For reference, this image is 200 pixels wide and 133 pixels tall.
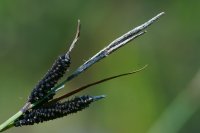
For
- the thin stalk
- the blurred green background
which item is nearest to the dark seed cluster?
the thin stalk

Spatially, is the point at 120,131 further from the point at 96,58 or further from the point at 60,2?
the point at 96,58

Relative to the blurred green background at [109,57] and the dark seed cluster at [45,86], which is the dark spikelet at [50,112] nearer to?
the dark seed cluster at [45,86]

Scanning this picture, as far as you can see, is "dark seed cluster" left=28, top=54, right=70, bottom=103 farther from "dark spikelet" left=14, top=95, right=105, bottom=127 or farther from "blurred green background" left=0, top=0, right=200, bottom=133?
"blurred green background" left=0, top=0, right=200, bottom=133

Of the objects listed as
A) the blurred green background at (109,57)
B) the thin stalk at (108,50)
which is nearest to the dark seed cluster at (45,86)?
the thin stalk at (108,50)

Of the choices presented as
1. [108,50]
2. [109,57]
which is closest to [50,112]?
[108,50]

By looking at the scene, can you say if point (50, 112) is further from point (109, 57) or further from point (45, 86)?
point (109, 57)

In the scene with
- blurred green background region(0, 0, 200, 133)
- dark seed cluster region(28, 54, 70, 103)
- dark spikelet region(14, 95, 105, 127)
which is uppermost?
blurred green background region(0, 0, 200, 133)

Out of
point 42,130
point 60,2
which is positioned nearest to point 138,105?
point 42,130
